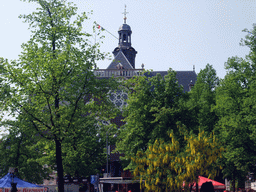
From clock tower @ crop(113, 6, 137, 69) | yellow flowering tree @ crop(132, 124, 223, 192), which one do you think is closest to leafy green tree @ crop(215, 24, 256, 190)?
yellow flowering tree @ crop(132, 124, 223, 192)

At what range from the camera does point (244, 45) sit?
35188 millimetres

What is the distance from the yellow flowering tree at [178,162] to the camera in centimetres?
2522

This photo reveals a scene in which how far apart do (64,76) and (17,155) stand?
23.8 meters

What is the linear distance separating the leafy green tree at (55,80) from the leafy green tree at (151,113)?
10.1 metres

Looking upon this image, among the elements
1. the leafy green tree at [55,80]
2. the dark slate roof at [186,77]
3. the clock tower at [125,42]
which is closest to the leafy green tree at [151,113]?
the leafy green tree at [55,80]

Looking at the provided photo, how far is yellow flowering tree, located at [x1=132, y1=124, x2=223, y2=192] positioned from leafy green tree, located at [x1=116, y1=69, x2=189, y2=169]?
5.43 meters

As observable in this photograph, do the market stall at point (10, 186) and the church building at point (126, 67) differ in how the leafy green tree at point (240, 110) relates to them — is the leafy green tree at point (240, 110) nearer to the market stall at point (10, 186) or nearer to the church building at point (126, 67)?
the market stall at point (10, 186)

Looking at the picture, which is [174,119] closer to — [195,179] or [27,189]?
[195,179]

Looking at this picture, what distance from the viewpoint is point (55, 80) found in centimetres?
2205

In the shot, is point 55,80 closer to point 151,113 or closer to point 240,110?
point 151,113

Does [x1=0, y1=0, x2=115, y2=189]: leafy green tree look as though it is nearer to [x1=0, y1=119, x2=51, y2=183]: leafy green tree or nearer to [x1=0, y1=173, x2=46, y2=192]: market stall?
[x1=0, y1=173, x2=46, y2=192]: market stall

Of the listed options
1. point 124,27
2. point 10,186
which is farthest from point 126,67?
point 10,186

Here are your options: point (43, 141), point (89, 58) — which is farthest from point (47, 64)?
point (43, 141)

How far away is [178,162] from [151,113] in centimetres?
982
